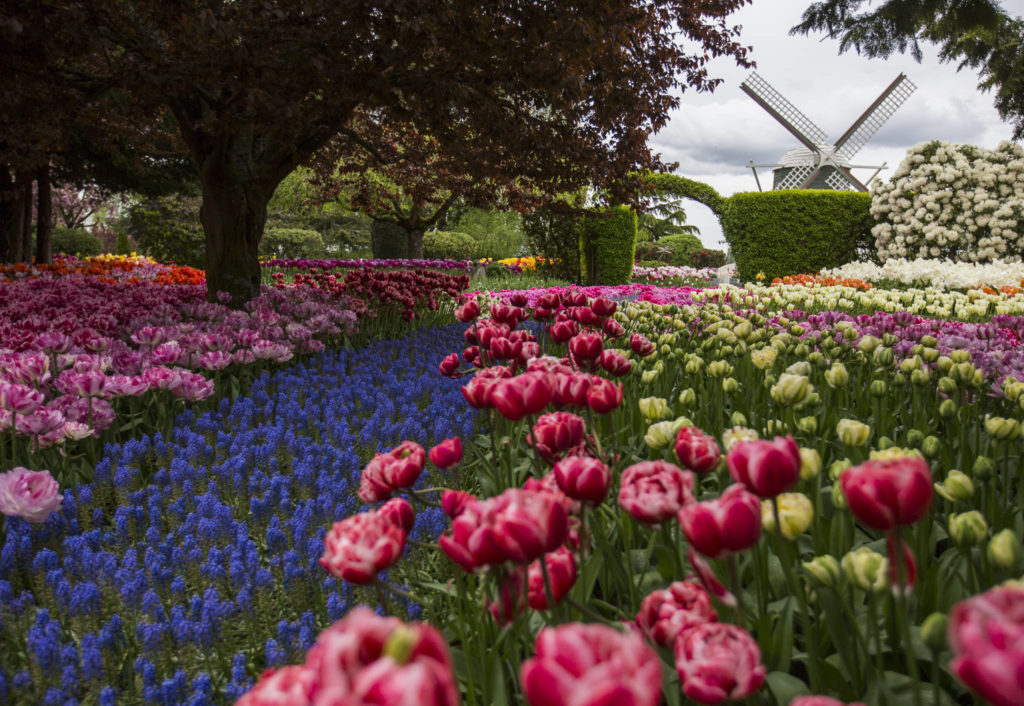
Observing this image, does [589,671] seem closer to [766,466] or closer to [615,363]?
[766,466]

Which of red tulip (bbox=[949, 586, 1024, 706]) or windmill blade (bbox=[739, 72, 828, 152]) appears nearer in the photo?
red tulip (bbox=[949, 586, 1024, 706])

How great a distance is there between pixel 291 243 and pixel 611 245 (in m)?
21.2

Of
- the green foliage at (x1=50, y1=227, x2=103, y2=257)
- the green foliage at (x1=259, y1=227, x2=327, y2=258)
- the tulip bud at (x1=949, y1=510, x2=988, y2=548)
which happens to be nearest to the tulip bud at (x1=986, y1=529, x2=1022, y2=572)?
the tulip bud at (x1=949, y1=510, x2=988, y2=548)

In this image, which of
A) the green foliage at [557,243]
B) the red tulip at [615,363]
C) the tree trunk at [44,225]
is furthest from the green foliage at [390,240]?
the red tulip at [615,363]

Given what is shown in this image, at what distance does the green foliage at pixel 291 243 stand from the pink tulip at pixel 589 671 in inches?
1334

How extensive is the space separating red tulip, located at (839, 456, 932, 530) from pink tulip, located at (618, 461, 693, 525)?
29 centimetres

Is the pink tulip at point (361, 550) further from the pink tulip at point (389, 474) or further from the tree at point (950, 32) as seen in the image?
the tree at point (950, 32)

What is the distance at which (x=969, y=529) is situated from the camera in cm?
126

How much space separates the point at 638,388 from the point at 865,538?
1877 millimetres

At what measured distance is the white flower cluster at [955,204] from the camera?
51.3 ft

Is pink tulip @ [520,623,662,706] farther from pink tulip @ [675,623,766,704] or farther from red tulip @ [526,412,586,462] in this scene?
red tulip @ [526,412,586,462]

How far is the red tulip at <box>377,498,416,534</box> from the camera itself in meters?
1.28

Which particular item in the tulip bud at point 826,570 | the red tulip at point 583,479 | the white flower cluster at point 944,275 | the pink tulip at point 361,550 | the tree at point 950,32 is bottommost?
the tulip bud at point 826,570

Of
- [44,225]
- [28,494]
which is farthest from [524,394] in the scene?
[44,225]
